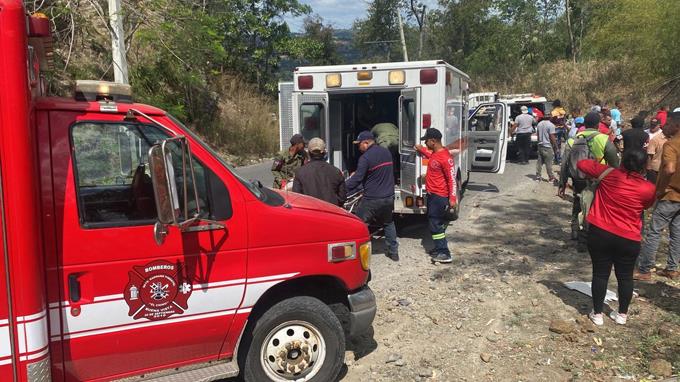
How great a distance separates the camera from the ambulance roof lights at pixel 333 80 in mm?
7949

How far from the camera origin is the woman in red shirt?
480cm

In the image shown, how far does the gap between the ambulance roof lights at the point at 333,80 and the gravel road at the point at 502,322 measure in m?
2.42

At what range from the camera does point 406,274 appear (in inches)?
261

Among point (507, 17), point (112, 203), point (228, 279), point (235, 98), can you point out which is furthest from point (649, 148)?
point (507, 17)

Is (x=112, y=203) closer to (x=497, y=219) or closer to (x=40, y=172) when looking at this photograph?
(x=40, y=172)

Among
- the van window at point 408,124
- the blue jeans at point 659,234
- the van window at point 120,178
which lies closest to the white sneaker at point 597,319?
the blue jeans at point 659,234

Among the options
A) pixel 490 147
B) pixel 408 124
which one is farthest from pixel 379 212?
pixel 490 147

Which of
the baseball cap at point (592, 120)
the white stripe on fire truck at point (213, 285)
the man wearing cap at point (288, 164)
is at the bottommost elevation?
the white stripe on fire truck at point (213, 285)

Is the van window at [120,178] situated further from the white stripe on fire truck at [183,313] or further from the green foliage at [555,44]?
the green foliage at [555,44]

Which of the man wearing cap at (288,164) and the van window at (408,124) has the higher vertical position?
the van window at (408,124)

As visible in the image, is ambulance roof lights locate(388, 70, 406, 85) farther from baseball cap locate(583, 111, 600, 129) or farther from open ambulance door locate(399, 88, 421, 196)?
baseball cap locate(583, 111, 600, 129)

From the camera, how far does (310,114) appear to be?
8.32 metres

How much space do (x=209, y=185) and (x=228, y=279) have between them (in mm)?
604

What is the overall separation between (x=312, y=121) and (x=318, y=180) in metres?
2.66
